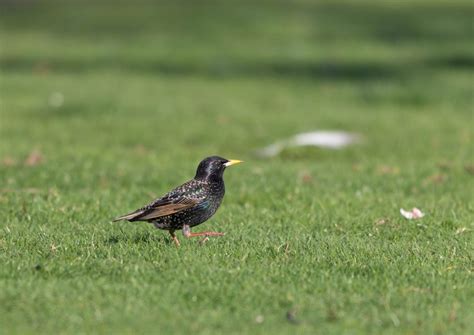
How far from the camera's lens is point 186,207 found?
812 cm

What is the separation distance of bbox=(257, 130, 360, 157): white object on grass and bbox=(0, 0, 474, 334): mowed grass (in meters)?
0.26

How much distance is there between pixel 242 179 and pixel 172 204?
4.20 metres

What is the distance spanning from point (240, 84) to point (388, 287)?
18.3 m

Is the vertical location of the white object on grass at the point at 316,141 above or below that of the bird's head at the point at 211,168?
below

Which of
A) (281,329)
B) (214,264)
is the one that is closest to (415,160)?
(214,264)

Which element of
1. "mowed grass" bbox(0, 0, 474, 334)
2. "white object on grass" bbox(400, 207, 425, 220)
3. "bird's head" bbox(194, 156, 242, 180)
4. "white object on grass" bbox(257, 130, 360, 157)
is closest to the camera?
"mowed grass" bbox(0, 0, 474, 334)

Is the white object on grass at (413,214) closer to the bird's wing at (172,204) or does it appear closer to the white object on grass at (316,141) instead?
the bird's wing at (172,204)

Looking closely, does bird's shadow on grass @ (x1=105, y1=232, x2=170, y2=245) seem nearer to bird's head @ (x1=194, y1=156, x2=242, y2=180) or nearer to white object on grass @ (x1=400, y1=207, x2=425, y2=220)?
bird's head @ (x1=194, y1=156, x2=242, y2=180)

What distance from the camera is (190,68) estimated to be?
27.2m

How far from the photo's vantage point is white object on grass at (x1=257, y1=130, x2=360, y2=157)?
1546 cm

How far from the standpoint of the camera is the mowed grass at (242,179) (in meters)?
6.39

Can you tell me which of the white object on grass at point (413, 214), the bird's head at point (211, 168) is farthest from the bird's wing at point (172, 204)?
the white object on grass at point (413, 214)

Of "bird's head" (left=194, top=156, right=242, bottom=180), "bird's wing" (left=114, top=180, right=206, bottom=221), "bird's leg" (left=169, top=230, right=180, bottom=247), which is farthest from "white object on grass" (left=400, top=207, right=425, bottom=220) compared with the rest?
"bird's leg" (left=169, top=230, right=180, bottom=247)

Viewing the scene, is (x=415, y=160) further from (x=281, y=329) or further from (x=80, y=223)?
(x=281, y=329)
